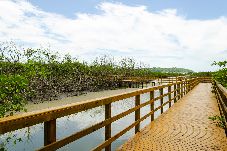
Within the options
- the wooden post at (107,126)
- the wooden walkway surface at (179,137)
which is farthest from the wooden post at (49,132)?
the wooden walkway surface at (179,137)

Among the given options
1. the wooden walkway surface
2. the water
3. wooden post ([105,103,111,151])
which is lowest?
the water

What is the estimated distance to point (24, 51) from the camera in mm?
19781

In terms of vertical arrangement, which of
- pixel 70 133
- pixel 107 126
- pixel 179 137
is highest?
pixel 107 126

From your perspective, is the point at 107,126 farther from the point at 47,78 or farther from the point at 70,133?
the point at 47,78

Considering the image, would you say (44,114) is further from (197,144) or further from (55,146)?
(197,144)

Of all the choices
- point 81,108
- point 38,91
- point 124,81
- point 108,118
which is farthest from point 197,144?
point 124,81

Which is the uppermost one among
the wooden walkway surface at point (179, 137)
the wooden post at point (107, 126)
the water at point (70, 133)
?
the wooden post at point (107, 126)

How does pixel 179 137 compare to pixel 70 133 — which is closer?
pixel 179 137

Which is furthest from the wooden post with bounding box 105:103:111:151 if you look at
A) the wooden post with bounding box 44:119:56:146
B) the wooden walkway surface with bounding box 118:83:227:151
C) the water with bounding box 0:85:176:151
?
the water with bounding box 0:85:176:151

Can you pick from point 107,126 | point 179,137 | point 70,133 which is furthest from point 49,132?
point 70,133

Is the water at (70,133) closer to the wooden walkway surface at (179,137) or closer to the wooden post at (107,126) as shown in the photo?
the wooden walkway surface at (179,137)

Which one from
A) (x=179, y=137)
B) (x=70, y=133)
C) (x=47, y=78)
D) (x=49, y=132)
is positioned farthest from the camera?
(x=47, y=78)

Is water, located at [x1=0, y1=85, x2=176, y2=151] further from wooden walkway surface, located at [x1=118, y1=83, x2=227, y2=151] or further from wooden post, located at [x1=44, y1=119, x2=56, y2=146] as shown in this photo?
wooden post, located at [x1=44, y1=119, x2=56, y2=146]

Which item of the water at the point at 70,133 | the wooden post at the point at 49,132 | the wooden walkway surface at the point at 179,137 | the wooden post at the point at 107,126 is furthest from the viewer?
the water at the point at 70,133
